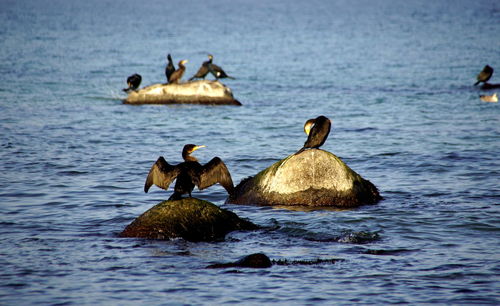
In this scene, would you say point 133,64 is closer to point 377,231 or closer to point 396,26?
point 377,231

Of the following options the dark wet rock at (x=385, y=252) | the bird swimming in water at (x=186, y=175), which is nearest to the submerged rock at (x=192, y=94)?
the bird swimming in water at (x=186, y=175)

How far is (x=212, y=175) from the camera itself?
41.7ft

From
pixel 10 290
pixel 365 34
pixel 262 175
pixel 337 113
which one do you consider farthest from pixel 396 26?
pixel 10 290

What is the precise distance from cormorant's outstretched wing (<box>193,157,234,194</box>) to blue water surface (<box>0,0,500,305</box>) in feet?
3.15

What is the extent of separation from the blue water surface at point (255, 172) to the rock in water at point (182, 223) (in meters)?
0.24

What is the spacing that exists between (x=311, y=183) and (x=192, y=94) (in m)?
15.6

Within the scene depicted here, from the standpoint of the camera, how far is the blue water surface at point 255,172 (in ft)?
33.6

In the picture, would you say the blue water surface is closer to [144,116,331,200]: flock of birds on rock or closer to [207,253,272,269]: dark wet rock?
[207,253,272,269]: dark wet rock

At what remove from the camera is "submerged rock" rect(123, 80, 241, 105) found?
96.1ft

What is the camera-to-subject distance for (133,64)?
47.6 meters

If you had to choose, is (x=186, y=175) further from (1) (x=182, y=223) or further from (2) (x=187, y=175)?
(1) (x=182, y=223)

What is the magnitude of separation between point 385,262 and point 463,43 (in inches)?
2019

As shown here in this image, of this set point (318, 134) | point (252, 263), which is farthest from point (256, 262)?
point (318, 134)

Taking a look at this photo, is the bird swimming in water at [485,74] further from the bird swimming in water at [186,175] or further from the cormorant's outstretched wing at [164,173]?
the cormorant's outstretched wing at [164,173]
